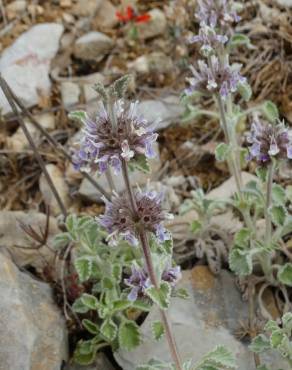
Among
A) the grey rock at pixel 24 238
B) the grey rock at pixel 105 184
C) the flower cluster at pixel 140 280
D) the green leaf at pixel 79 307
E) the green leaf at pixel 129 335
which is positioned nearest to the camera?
the flower cluster at pixel 140 280

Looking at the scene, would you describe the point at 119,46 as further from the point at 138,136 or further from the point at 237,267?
the point at 138,136

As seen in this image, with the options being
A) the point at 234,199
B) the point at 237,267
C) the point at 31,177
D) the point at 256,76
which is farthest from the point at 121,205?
the point at 256,76

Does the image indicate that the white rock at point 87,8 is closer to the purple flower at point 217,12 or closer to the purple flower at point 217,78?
the purple flower at point 217,12

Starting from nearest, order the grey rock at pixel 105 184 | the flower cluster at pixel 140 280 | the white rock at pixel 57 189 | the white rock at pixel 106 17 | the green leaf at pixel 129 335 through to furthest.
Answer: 1. the flower cluster at pixel 140 280
2. the green leaf at pixel 129 335
3. the grey rock at pixel 105 184
4. the white rock at pixel 57 189
5. the white rock at pixel 106 17

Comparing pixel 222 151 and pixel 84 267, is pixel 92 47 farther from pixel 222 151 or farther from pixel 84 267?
pixel 84 267

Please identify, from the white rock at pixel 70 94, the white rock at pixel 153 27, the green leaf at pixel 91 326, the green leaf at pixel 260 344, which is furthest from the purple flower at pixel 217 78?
the white rock at pixel 153 27

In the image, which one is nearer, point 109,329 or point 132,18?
point 109,329

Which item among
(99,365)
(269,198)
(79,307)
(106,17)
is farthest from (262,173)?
(106,17)
